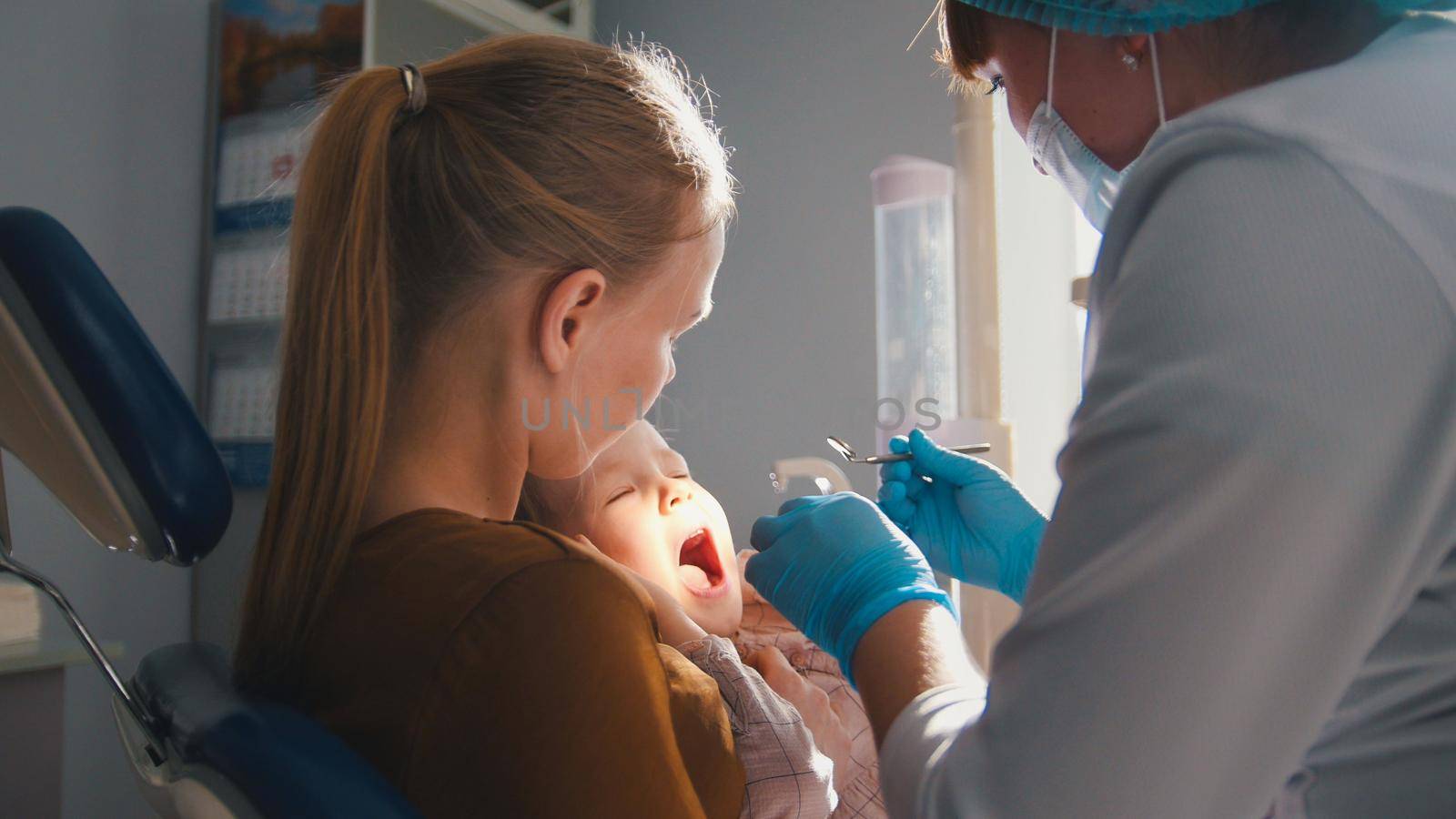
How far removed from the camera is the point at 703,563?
5.65ft

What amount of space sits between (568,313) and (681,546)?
0.81 meters

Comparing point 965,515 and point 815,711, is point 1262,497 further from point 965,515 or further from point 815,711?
point 815,711

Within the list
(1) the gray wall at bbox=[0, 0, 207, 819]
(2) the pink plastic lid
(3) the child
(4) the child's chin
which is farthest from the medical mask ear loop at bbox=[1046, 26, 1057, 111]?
(1) the gray wall at bbox=[0, 0, 207, 819]

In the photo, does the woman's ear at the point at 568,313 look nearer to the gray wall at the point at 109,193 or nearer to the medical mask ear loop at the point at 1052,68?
the medical mask ear loop at the point at 1052,68

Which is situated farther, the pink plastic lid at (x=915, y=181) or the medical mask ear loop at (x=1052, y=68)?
the pink plastic lid at (x=915, y=181)

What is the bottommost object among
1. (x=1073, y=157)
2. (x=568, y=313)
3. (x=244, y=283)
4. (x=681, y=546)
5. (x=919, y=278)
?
(x=681, y=546)

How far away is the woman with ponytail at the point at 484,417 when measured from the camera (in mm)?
636

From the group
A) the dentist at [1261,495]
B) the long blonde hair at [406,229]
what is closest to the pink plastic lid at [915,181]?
the long blonde hair at [406,229]

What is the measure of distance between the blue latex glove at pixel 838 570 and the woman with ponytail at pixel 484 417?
0.14m

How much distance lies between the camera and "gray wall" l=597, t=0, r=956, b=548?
245 centimetres

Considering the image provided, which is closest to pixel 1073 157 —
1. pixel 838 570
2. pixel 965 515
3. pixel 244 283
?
pixel 838 570

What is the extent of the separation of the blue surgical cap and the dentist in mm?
94

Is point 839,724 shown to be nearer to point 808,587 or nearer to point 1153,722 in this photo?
point 808,587

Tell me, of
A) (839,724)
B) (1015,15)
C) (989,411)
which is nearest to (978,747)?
(1015,15)
